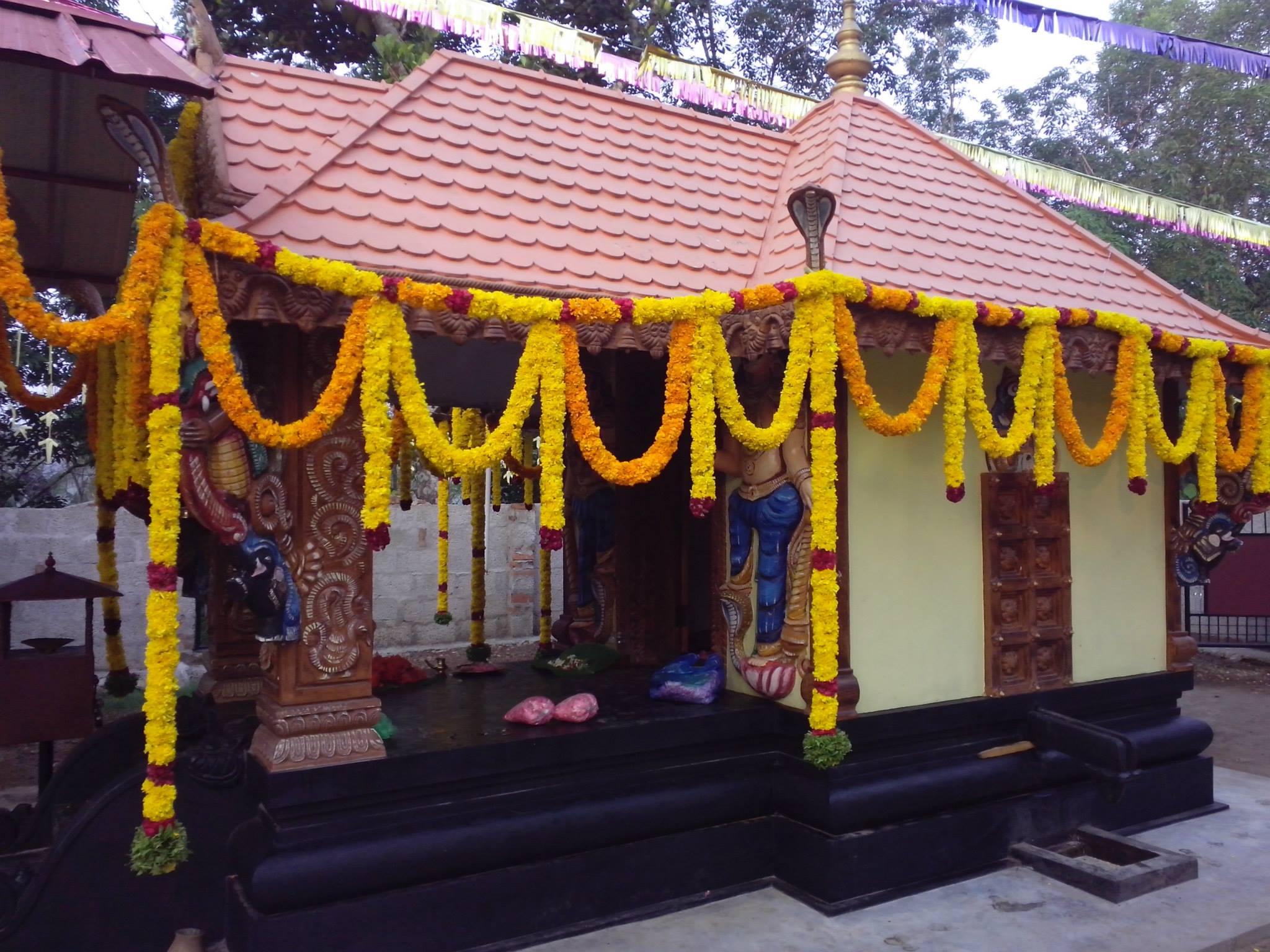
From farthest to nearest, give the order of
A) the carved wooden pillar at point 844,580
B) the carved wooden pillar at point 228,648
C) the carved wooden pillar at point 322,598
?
the carved wooden pillar at point 228,648 → the carved wooden pillar at point 844,580 → the carved wooden pillar at point 322,598

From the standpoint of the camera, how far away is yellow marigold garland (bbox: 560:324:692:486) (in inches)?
167

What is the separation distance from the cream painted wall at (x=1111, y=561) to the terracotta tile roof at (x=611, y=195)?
2.84 ft

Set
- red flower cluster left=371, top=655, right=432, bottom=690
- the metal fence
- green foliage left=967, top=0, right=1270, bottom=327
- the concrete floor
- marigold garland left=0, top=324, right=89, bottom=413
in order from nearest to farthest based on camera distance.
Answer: marigold garland left=0, top=324, right=89, bottom=413
the concrete floor
red flower cluster left=371, top=655, right=432, bottom=690
the metal fence
green foliage left=967, top=0, right=1270, bottom=327

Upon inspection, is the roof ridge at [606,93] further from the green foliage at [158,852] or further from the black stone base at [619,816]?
the green foliage at [158,852]

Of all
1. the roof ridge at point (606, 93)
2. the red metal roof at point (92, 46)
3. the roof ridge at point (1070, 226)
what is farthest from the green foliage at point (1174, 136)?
the red metal roof at point (92, 46)

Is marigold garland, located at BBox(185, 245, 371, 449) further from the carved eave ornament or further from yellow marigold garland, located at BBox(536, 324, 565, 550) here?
yellow marigold garland, located at BBox(536, 324, 565, 550)

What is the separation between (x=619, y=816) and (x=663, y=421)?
1939 millimetres

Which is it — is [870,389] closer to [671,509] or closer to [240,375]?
[671,509]

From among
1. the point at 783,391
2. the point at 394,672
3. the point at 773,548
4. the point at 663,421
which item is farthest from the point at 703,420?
the point at 394,672

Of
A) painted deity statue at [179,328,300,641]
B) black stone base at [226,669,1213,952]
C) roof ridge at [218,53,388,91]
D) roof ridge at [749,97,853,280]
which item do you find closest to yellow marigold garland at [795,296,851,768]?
black stone base at [226,669,1213,952]

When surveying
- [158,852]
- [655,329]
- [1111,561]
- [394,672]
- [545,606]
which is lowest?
[158,852]

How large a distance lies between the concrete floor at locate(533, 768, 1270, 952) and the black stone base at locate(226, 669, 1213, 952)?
0.12 m

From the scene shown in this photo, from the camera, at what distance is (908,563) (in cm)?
525

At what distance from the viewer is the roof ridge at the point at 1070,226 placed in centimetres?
645
